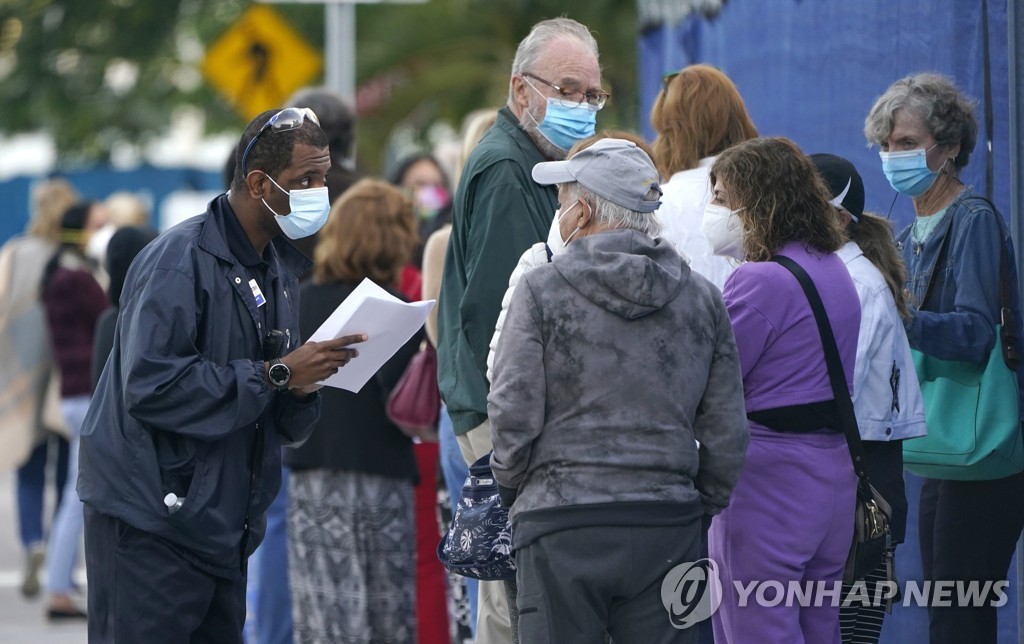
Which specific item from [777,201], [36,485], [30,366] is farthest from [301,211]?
[30,366]

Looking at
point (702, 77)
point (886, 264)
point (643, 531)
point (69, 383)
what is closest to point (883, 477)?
point (886, 264)

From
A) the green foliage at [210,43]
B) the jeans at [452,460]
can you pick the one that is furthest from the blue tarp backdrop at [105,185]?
the jeans at [452,460]

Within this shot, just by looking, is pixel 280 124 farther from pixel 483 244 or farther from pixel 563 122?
pixel 563 122

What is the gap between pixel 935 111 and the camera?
5.27m

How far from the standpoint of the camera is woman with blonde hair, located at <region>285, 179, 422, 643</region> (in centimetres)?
658

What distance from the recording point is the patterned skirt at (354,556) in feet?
21.6

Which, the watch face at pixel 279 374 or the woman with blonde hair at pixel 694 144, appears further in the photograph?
the woman with blonde hair at pixel 694 144

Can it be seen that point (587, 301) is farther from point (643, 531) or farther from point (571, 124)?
point (571, 124)

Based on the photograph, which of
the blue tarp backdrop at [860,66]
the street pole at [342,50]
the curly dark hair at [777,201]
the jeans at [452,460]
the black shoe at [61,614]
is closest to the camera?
the curly dark hair at [777,201]

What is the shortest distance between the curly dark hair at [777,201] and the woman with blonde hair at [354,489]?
7.32ft

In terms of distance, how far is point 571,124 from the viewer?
545 centimetres

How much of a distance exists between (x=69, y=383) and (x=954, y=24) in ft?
21.1

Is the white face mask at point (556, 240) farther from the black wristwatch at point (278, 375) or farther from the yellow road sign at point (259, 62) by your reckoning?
the yellow road sign at point (259, 62)

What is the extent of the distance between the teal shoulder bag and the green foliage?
12307mm
